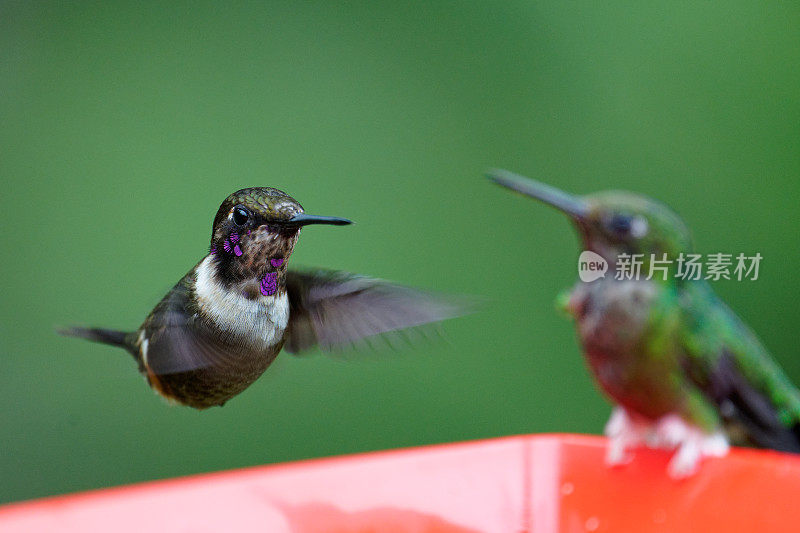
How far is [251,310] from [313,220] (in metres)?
0.23

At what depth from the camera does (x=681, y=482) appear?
3.46 feet

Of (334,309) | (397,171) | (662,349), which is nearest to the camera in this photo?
(662,349)

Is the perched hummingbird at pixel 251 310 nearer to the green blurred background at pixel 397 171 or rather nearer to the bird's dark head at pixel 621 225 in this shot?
the bird's dark head at pixel 621 225

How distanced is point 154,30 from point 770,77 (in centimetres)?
173

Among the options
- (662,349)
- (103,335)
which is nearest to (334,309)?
(103,335)

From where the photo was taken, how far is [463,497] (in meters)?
1.13

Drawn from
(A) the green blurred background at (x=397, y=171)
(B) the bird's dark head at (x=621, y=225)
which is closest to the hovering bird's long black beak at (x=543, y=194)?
(B) the bird's dark head at (x=621, y=225)

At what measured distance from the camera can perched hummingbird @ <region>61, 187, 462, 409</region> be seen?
1.12 m

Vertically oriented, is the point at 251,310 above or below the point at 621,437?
above

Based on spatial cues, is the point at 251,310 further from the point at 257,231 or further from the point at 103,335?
the point at 103,335

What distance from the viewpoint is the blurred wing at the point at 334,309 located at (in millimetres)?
1251

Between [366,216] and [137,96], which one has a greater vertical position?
[137,96]

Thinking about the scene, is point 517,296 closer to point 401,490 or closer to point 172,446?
point 172,446

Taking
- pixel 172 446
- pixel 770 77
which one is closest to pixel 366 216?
pixel 172 446
